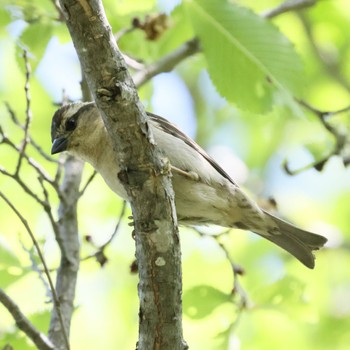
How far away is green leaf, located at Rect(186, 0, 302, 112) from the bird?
49cm

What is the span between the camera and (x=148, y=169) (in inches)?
144

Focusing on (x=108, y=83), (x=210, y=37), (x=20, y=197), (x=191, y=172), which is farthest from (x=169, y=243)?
(x=20, y=197)

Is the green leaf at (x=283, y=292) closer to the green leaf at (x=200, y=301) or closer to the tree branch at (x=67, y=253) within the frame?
the green leaf at (x=200, y=301)

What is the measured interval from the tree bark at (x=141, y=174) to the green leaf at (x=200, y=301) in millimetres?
1201

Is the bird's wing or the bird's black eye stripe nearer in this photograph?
the bird's wing

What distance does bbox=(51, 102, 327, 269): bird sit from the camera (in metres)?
5.06

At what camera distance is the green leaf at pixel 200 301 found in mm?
5035

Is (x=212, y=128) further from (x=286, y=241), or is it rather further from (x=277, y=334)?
(x=286, y=241)

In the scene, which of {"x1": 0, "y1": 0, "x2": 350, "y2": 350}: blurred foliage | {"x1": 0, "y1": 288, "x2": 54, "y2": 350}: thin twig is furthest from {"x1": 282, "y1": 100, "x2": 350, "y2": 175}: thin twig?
{"x1": 0, "y1": 288, "x2": 54, "y2": 350}: thin twig

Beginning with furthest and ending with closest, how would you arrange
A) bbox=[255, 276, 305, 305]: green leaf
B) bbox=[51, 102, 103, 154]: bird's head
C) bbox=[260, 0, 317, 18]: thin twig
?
1. bbox=[260, 0, 317, 18]: thin twig
2. bbox=[51, 102, 103, 154]: bird's head
3. bbox=[255, 276, 305, 305]: green leaf

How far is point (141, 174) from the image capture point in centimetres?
366

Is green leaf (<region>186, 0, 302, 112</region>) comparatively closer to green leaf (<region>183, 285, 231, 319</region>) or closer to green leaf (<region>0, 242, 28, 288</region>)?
green leaf (<region>183, 285, 231, 319</region>)

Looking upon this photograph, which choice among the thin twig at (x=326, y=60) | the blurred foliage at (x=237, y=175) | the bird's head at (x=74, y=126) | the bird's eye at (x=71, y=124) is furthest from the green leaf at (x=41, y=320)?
the thin twig at (x=326, y=60)

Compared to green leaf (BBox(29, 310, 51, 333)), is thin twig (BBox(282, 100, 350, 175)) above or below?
above
